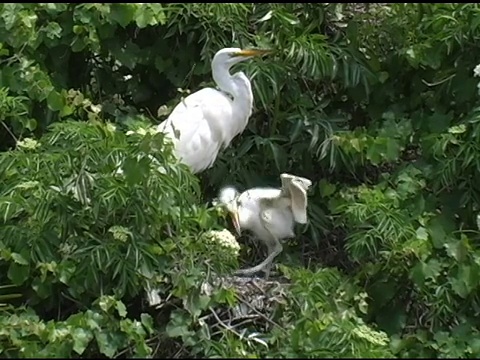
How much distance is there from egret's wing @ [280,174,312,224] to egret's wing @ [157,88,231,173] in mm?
271

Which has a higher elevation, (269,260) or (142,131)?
(142,131)

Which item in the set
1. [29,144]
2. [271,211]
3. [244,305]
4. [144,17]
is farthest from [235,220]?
[144,17]

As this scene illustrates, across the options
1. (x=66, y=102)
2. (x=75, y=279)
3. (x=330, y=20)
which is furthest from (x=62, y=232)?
(x=330, y=20)

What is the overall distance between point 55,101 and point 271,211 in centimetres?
77

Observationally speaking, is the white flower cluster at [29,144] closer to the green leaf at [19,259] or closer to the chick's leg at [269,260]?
the green leaf at [19,259]

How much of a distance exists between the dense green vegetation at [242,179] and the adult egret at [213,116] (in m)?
0.13

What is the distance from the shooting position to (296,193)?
3.12 metres

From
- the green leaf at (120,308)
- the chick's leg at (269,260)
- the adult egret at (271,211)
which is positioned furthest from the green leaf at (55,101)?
the green leaf at (120,308)

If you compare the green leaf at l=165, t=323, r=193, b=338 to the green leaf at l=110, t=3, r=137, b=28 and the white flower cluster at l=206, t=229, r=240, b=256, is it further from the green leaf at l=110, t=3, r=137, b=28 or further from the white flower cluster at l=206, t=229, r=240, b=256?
the green leaf at l=110, t=3, r=137, b=28

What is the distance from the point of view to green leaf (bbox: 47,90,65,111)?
350 centimetres

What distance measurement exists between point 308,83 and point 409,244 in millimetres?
851

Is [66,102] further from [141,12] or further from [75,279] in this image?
[75,279]

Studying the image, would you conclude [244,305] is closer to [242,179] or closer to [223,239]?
[223,239]

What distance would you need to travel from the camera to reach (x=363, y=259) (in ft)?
10.3
